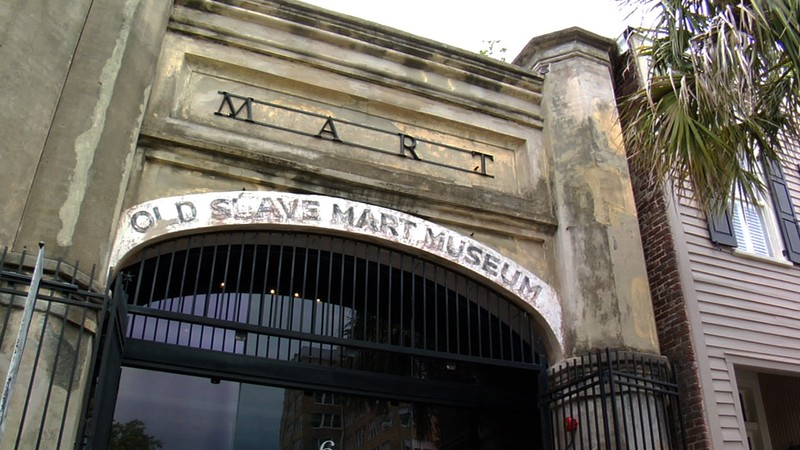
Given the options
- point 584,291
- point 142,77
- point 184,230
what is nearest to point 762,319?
point 584,291

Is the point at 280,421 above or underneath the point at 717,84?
underneath

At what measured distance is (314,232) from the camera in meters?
7.48

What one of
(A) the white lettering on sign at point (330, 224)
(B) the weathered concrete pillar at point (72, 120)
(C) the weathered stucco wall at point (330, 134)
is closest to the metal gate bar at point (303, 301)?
(A) the white lettering on sign at point (330, 224)

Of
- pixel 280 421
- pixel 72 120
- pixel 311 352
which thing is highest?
pixel 72 120

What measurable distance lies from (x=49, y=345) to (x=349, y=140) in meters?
3.86

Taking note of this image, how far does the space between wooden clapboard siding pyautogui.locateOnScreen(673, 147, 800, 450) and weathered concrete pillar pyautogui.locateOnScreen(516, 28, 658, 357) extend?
110cm

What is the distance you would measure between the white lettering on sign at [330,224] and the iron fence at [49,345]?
2.26ft

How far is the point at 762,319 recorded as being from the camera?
1003cm

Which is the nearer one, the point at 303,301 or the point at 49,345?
the point at 49,345

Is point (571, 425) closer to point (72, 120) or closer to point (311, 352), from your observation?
point (311, 352)

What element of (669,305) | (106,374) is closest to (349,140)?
(106,374)

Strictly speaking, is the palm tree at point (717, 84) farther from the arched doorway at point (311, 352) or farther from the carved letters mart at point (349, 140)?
the arched doorway at point (311, 352)

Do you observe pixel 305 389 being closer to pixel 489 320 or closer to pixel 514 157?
pixel 489 320

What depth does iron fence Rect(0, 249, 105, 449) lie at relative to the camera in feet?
16.9
